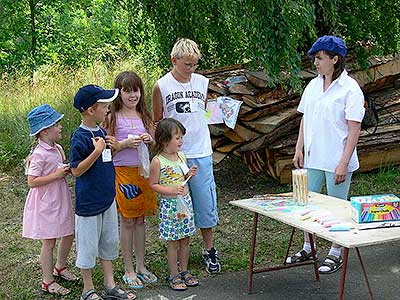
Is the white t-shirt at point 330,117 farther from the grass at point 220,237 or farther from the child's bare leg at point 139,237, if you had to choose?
the child's bare leg at point 139,237

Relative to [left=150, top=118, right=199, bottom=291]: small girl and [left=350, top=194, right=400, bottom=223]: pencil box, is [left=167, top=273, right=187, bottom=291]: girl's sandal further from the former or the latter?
[left=350, top=194, right=400, bottom=223]: pencil box

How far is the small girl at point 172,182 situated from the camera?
489cm

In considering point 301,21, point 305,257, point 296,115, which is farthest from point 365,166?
point 305,257

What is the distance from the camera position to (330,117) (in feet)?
16.5

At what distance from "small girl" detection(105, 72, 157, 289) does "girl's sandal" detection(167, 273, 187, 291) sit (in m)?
0.23

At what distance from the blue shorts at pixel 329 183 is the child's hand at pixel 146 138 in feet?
4.16

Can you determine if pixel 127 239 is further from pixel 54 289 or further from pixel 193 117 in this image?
pixel 193 117

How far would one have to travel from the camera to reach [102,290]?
509cm

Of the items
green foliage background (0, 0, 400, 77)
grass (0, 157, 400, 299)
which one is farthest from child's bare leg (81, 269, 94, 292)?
green foliage background (0, 0, 400, 77)

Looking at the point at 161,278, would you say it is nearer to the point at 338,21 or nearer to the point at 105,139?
the point at 105,139

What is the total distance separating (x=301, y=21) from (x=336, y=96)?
1.73 metres

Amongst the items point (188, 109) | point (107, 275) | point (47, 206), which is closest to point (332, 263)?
point (188, 109)

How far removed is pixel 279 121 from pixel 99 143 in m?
3.50

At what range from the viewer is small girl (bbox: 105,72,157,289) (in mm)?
4949
